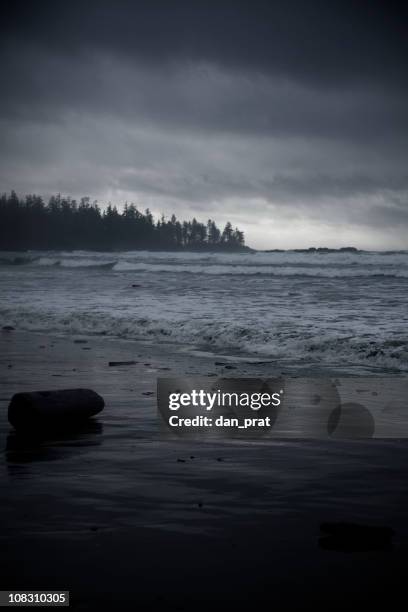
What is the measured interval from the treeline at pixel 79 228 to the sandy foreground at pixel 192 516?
13703 cm

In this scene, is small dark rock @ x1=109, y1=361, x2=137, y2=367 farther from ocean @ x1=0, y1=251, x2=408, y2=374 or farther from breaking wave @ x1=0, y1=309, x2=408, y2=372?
breaking wave @ x1=0, y1=309, x2=408, y2=372

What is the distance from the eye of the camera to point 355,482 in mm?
4574

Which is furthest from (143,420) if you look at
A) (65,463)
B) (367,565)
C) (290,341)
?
(290,341)

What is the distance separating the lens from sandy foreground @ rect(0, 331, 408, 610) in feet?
9.66

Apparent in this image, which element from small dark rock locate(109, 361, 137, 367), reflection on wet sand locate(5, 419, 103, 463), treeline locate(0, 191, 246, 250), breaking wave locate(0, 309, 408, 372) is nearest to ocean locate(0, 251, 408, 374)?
breaking wave locate(0, 309, 408, 372)

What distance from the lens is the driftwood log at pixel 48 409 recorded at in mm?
6219

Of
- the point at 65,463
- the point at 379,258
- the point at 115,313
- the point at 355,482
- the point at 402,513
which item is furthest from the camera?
the point at 379,258

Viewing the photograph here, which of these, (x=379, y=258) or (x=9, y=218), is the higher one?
(x=9, y=218)

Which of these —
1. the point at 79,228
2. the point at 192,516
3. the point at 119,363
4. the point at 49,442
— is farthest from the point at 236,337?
the point at 79,228

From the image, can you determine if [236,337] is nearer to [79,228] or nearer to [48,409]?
[48,409]

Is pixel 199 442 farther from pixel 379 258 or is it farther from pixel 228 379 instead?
pixel 379 258

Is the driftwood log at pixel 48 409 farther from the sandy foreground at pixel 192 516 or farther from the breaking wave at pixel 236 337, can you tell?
the breaking wave at pixel 236 337

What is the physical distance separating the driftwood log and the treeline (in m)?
136

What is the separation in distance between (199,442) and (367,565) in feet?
9.88
